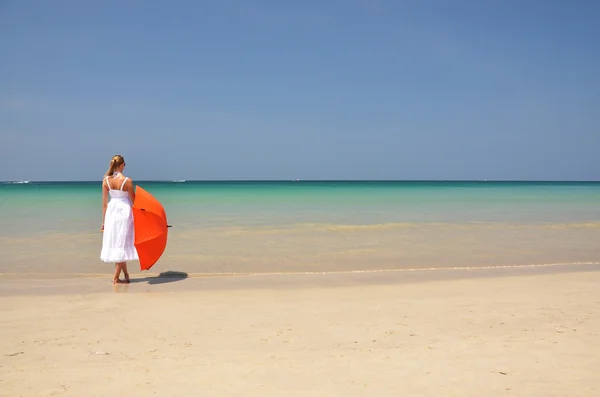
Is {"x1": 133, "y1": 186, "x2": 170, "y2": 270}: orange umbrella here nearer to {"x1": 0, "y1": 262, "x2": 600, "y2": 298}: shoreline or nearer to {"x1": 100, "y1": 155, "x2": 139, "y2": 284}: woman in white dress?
{"x1": 100, "y1": 155, "x2": 139, "y2": 284}: woman in white dress

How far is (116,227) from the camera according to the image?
→ 23.3 ft

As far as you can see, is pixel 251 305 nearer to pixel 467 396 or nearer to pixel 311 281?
pixel 311 281

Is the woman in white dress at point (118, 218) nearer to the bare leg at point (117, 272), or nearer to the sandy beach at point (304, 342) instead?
the bare leg at point (117, 272)

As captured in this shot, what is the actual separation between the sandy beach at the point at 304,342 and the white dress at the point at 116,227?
667 millimetres

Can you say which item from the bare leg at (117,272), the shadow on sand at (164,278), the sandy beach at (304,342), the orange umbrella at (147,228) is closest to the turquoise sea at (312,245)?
the shadow on sand at (164,278)

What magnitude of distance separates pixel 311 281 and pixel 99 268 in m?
4.02

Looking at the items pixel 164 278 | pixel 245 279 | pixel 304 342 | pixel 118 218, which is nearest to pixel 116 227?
pixel 118 218

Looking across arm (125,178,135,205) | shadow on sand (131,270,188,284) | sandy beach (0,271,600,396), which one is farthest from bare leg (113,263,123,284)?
arm (125,178,135,205)

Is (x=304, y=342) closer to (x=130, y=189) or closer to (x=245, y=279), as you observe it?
(x=245, y=279)

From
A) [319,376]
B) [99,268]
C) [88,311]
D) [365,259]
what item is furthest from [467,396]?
[99,268]

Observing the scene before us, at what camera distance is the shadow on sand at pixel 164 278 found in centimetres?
743

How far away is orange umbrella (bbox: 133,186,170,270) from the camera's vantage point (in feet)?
24.3

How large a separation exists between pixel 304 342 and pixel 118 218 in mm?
4047

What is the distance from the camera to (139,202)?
745 cm
